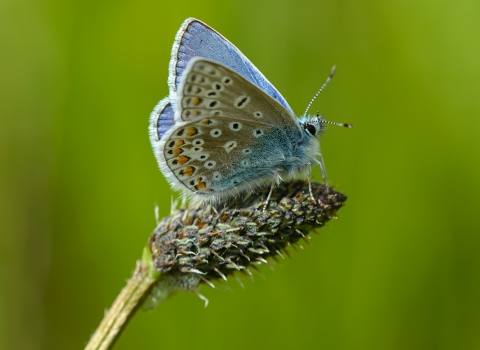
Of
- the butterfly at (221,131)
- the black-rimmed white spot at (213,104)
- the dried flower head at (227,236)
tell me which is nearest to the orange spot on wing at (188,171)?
the butterfly at (221,131)

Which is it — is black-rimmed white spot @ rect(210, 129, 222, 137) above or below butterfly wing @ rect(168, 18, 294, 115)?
below

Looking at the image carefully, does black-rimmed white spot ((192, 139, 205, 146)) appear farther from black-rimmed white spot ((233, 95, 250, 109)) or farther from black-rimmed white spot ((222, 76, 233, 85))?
black-rimmed white spot ((222, 76, 233, 85))

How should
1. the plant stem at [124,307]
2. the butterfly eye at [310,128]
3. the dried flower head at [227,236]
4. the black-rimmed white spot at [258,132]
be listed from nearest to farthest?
the plant stem at [124,307]
the dried flower head at [227,236]
the black-rimmed white spot at [258,132]
the butterfly eye at [310,128]

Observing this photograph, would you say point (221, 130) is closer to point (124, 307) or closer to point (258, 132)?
point (258, 132)

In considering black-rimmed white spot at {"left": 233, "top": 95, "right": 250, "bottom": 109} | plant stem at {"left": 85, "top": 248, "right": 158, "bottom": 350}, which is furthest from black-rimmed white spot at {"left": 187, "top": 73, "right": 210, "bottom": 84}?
plant stem at {"left": 85, "top": 248, "right": 158, "bottom": 350}

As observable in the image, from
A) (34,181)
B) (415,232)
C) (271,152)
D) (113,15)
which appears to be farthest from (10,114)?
(415,232)

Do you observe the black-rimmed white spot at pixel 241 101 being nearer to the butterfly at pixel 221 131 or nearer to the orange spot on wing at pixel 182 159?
the butterfly at pixel 221 131

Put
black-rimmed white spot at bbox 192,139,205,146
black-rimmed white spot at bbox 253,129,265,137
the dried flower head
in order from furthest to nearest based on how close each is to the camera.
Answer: black-rimmed white spot at bbox 253,129,265,137 → black-rimmed white spot at bbox 192,139,205,146 → the dried flower head

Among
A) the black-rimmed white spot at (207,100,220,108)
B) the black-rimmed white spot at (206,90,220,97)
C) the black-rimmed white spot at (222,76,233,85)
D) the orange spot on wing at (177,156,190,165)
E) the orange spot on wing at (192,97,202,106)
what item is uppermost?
the black-rimmed white spot at (222,76,233,85)
